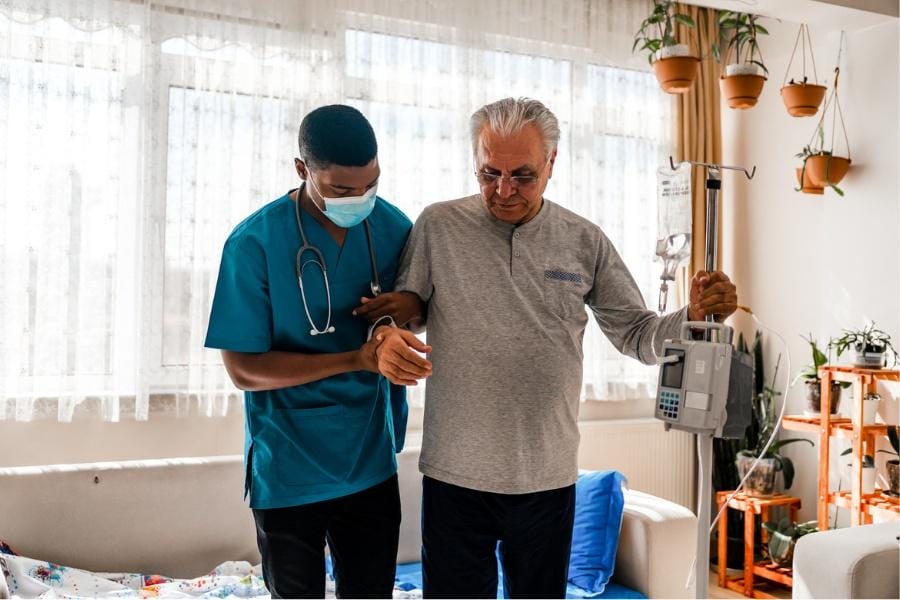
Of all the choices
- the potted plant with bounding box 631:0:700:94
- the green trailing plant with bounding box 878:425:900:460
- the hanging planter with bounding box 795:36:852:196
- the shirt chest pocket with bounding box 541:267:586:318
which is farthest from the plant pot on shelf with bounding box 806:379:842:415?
the shirt chest pocket with bounding box 541:267:586:318

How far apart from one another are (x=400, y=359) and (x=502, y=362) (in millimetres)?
284

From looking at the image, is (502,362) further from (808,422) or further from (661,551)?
(808,422)

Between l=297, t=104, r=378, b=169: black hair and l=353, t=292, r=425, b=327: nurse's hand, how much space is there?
26cm

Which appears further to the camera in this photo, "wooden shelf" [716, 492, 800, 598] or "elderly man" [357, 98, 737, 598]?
"wooden shelf" [716, 492, 800, 598]

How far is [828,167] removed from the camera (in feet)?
12.4

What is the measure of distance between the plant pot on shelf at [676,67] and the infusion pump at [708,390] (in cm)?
278

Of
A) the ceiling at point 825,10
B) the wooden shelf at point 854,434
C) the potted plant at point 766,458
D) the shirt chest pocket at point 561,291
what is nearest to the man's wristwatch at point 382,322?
the shirt chest pocket at point 561,291

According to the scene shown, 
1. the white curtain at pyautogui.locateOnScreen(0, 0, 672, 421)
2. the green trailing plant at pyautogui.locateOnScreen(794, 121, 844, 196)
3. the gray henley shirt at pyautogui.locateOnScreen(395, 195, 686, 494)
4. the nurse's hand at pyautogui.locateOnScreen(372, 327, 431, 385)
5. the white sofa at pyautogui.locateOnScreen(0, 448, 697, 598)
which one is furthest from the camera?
the green trailing plant at pyautogui.locateOnScreen(794, 121, 844, 196)

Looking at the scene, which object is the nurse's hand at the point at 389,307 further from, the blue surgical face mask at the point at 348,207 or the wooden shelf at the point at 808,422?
the wooden shelf at the point at 808,422

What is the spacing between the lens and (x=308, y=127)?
5.16 feet

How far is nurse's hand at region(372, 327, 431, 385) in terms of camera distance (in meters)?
1.44

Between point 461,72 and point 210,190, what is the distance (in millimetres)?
1250

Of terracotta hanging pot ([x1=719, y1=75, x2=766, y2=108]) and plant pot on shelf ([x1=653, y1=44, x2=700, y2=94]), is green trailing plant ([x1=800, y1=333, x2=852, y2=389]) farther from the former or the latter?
plant pot on shelf ([x1=653, y1=44, x2=700, y2=94])

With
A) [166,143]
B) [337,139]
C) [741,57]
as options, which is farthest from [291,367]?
[741,57]
